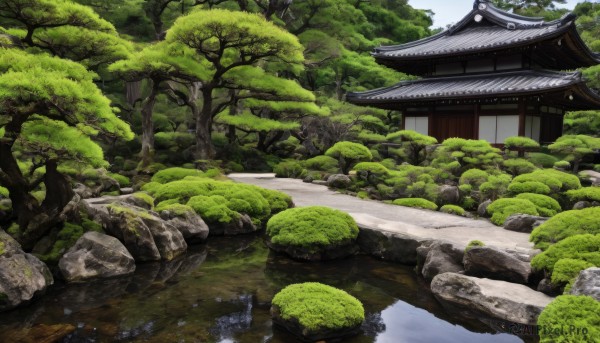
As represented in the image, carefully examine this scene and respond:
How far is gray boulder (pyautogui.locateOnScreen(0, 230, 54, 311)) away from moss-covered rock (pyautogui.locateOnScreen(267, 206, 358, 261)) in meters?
4.31

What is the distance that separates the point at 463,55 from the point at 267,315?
19622mm

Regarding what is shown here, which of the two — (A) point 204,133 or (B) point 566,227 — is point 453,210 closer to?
(B) point 566,227

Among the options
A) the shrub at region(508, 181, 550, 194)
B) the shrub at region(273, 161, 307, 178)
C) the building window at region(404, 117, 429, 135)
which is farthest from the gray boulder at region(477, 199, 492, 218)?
the building window at region(404, 117, 429, 135)

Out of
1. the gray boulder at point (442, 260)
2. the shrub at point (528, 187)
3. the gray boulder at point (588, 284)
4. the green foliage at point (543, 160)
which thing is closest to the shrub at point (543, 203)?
the shrub at point (528, 187)

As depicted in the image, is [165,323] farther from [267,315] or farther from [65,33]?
[65,33]

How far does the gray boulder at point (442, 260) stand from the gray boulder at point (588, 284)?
2159mm

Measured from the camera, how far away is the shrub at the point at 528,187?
12.6 metres

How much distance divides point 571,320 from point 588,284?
2.96 feet

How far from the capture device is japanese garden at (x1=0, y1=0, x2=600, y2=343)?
19.7 feet

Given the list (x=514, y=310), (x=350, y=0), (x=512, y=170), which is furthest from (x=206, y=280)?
(x=350, y=0)

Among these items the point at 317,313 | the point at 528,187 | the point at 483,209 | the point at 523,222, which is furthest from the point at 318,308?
the point at 528,187

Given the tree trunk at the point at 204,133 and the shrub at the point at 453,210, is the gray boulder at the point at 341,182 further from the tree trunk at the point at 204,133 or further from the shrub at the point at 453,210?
the tree trunk at the point at 204,133

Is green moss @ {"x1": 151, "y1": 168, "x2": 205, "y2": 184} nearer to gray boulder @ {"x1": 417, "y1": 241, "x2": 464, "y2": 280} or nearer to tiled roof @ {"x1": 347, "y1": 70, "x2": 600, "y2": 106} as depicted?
gray boulder @ {"x1": 417, "y1": 241, "x2": 464, "y2": 280}

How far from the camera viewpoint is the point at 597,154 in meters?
19.5
